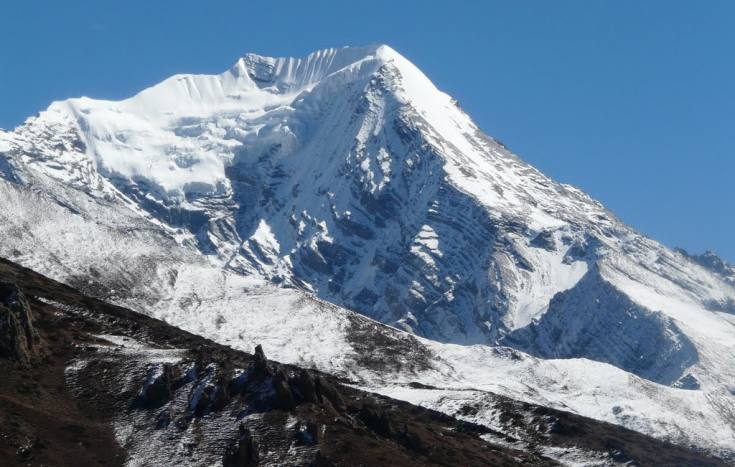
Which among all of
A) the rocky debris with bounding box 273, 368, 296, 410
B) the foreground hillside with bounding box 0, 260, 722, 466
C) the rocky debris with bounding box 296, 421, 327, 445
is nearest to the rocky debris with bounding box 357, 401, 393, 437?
the foreground hillside with bounding box 0, 260, 722, 466

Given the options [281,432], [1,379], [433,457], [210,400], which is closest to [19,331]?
[1,379]

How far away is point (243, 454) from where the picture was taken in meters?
Result: 164

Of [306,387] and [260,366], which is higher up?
[260,366]

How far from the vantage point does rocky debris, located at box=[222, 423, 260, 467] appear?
16325cm

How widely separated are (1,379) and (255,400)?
32.9 metres

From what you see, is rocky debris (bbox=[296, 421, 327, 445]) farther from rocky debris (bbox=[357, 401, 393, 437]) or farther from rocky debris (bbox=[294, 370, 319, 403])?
rocky debris (bbox=[357, 401, 393, 437])

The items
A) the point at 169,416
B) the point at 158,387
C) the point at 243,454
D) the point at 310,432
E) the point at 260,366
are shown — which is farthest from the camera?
the point at 260,366

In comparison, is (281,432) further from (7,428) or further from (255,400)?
(7,428)

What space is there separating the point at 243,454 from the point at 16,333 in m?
42.0

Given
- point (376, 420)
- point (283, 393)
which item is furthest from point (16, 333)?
point (376, 420)

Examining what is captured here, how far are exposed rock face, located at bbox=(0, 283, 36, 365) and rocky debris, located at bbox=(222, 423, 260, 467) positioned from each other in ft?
120

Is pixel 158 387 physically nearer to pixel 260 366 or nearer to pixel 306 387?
pixel 260 366

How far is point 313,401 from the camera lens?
191375 mm

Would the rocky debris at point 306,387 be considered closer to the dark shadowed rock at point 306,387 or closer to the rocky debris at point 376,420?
the dark shadowed rock at point 306,387
